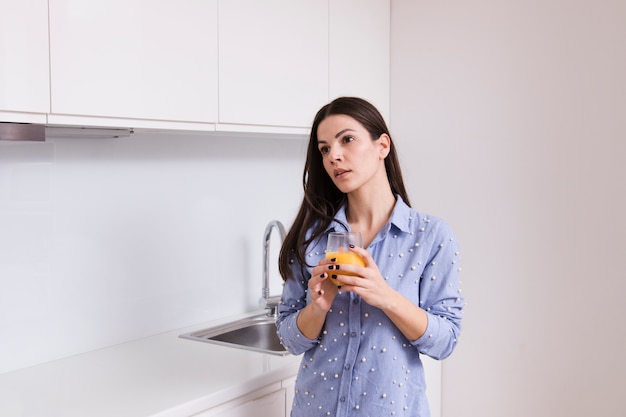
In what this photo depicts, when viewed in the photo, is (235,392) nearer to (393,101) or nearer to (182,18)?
(182,18)

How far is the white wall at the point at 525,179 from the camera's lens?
2.56 m

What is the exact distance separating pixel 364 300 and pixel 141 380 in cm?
76

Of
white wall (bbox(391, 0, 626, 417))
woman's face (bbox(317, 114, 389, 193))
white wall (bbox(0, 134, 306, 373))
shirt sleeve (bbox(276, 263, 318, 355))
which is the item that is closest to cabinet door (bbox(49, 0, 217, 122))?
white wall (bbox(0, 134, 306, 373))

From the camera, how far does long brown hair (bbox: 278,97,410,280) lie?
1764mm

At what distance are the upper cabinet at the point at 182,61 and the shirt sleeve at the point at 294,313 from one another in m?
0.59

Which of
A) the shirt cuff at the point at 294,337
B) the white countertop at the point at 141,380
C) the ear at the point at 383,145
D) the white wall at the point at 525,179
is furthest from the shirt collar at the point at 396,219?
the white wall at the point at 525,179

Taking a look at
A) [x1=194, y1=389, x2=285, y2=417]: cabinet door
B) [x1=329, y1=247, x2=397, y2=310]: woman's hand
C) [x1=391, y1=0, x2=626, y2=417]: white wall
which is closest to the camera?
[x1=329, y1=247, x2=397, y2=310]: woman's hand

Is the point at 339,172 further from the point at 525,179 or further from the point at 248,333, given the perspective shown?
the point at 525,179

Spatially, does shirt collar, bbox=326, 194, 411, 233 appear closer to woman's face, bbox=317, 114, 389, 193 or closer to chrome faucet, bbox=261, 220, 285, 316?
woman's face, bbox=317, 114, 389, 193

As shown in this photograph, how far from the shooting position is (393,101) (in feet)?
10.2

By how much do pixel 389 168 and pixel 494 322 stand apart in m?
1.27

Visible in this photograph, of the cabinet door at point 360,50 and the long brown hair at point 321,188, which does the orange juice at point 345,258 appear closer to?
the long brown hair at point 321,188

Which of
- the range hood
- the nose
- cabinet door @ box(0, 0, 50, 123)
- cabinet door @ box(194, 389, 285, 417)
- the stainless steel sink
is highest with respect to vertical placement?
cabinet door @ box(0, 0, 50, 123)

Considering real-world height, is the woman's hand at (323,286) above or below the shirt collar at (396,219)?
below
